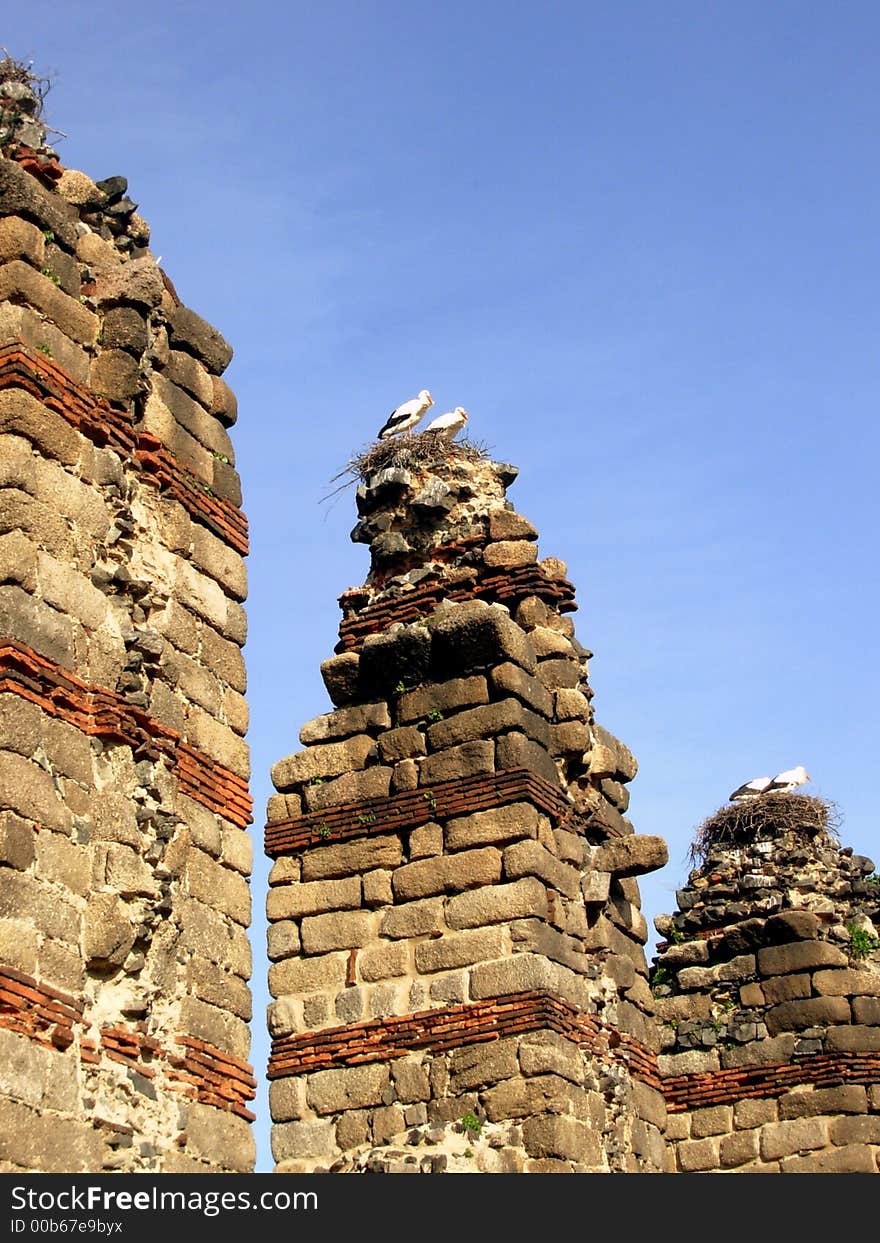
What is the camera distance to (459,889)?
9.68 metres

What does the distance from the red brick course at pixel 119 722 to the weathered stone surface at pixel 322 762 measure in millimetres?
2078

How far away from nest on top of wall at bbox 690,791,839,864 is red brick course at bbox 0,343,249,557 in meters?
6.19

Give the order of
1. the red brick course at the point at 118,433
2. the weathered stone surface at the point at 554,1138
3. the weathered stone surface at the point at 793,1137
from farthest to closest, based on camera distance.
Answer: the weathered stone surface at the point at 793,1137, the weathered stone surface at the point at 554,1138, the red brick course at the point at 118,433

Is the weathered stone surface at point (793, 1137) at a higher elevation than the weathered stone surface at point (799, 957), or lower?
lower

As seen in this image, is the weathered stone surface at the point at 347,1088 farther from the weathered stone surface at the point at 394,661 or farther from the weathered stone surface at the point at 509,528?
the weathered stone surface at the point at 509,528

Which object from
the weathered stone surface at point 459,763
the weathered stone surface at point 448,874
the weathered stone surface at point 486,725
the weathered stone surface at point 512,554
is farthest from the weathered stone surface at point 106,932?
the weathered stone surface at point 512,554

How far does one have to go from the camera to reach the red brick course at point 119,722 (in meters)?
7.18

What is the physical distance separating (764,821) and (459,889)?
4.86 meters

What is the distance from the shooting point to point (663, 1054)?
41.9ft

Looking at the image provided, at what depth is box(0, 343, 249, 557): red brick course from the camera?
7.71m

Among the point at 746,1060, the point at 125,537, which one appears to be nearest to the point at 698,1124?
the point at 746,1060

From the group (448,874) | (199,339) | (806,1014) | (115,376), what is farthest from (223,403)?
(806,1014)

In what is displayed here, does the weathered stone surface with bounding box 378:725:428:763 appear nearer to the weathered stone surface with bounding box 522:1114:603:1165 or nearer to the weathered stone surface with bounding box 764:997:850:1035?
the weathered stone surface with bounding box 522:1114:603:1165

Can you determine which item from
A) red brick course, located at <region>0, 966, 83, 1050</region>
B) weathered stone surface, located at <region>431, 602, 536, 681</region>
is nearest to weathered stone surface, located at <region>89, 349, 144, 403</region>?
weathered stone surface, located at <region>431, 602, 536, 681</region>
